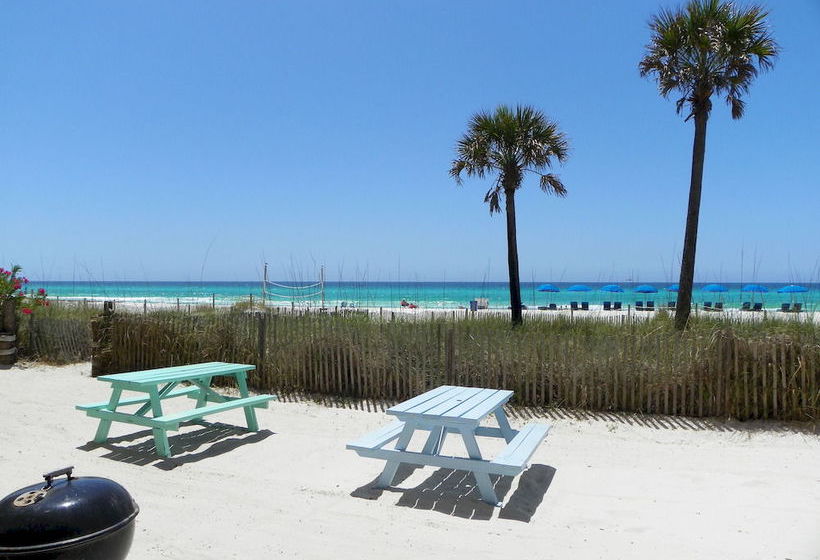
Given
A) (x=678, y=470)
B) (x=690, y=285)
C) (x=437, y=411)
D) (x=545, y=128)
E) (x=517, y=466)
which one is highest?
(x=545, y=128)

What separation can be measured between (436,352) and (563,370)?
1760mm

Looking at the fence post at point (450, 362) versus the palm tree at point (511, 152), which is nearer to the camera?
the fence post at point (450, 362)

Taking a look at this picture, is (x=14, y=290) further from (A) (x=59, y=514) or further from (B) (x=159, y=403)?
(A) (x=59, y=514)

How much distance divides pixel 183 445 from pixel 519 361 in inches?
167

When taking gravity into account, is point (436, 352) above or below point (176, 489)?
above

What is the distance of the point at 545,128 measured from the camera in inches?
566

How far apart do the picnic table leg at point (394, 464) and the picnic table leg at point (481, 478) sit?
1.60ft

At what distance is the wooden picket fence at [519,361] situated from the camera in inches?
283

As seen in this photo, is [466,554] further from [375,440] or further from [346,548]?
[375,440]

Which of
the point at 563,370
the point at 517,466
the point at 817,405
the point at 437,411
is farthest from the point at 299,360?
the point at 817,405

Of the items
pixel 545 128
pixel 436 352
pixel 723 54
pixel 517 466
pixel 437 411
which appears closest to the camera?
pixel 517 466

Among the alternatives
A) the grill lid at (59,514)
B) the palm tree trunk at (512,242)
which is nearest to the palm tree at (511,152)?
the palm tree trunk at (512,242)

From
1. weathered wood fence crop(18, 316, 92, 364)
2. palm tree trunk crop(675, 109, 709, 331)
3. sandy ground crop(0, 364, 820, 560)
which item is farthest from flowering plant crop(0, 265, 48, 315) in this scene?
palm tree trunk crop(675, 109, 709, 331)

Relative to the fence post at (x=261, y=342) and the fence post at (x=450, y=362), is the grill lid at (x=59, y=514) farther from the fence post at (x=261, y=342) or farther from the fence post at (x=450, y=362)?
the fence post at (x=261, y=342)
